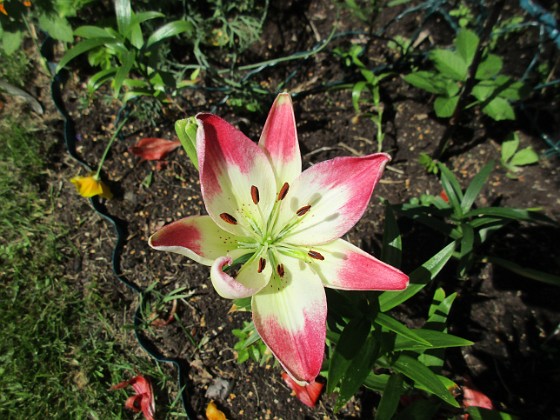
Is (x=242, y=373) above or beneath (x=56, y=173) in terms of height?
beneath

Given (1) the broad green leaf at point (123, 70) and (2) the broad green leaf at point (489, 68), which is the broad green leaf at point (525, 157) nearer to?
(2) the broad green leaf at point (489, 68)

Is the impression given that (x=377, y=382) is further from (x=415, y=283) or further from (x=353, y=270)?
(x=353, y=270)

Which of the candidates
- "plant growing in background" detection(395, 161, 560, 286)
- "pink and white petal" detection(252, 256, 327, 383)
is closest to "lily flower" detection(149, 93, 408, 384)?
"pink and white petal" detection(252, 256, 327, 383)

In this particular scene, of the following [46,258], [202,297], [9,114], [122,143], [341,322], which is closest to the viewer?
[341,322]

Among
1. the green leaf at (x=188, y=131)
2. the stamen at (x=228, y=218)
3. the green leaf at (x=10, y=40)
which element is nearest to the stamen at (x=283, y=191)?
the stamen at (x=228, y=218)

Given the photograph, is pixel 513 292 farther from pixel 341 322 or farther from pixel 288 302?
pixel 288 302

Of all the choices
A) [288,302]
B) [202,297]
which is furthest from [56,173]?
[288,302]

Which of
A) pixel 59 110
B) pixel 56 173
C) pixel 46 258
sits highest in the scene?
pixel 59 110
